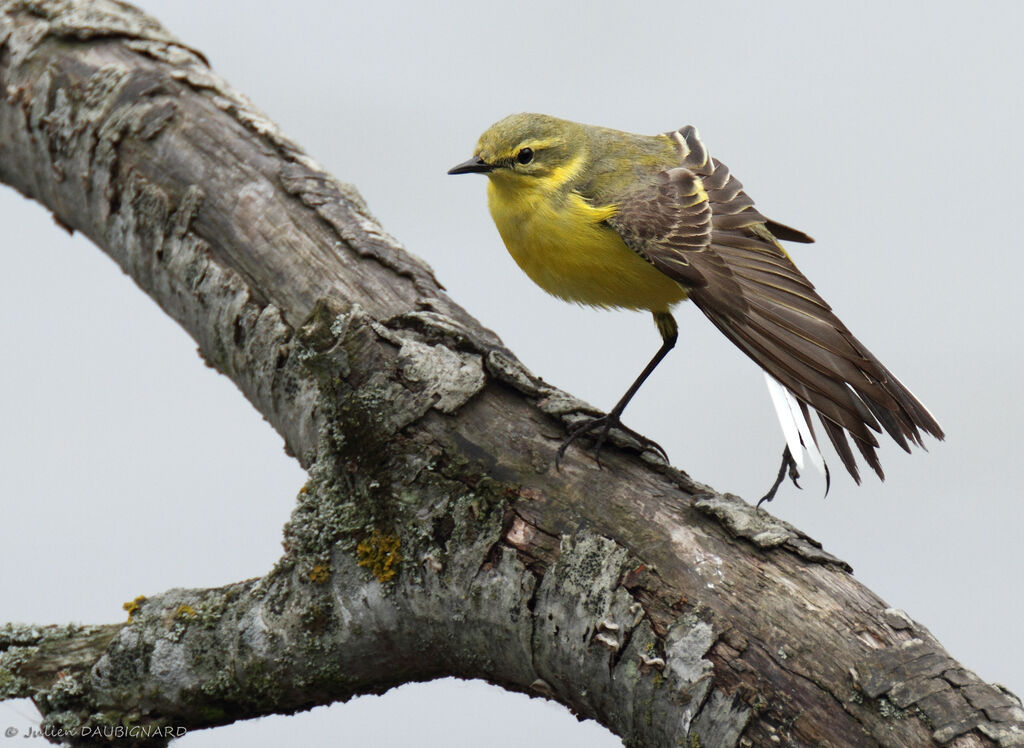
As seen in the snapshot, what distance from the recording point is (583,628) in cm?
243

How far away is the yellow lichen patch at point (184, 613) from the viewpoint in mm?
2869

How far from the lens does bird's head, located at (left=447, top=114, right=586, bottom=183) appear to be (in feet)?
11.5

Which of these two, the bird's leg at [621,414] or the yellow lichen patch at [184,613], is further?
the yellow lichen patch at [184,613]

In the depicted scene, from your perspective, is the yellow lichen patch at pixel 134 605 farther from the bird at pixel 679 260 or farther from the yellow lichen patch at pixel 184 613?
the bird at pixel 679 260

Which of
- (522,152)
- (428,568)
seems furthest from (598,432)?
(522,152)

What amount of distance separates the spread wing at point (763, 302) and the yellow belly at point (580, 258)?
0.08 metres

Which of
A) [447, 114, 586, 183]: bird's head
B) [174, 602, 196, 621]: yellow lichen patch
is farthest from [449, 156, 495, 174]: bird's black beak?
[174, 602, 196, 621]: yellow lichen patch

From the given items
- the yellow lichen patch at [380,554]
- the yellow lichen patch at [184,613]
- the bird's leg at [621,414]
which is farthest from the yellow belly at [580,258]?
the yellow lichen patch at [184,613]

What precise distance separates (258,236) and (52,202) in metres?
1.42

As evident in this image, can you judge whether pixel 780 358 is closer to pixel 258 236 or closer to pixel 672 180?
pixel 672 180

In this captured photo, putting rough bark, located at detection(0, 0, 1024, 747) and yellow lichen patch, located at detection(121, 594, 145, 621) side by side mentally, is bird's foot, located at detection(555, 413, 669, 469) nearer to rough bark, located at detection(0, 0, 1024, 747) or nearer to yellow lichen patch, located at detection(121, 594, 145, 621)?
rough bark, located at detection(0, 0, 1024, 747)

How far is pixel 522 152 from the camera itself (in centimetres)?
354

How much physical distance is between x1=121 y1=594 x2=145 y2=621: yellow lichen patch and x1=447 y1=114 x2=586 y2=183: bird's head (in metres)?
1.66

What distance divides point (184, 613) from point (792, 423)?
1721 mm
